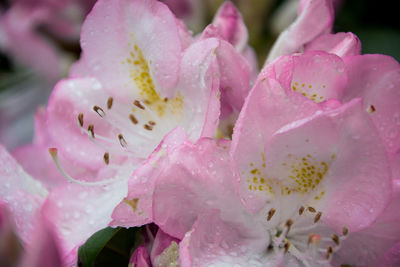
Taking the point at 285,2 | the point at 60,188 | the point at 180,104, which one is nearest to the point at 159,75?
the point at 180,104

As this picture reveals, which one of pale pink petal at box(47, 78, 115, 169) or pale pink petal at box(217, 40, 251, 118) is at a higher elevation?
pale pink petal at box(217, 40, 251, 118)

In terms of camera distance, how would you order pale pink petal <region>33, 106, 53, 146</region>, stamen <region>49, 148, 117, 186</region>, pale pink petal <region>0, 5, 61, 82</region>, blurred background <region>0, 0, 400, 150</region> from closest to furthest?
Result: stamen <region>49, 148, 117, 186</region> < pale pink petal <region>33, 106, 53, 146</region> < blurred background <region>0, 0, 400, 150</region> < pale pink petal <region>0, 5, 61, 82</region>

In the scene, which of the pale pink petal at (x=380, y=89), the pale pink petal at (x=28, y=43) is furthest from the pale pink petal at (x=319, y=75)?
the pale pink petal at (x=28, y=43)

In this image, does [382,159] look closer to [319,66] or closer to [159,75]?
[319,66]

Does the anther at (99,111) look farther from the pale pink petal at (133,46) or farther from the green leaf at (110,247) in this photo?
the green leaf at (110,247)

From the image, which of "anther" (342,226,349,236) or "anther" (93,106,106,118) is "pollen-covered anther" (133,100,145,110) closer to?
Result: "anther" (93,106,106,118)

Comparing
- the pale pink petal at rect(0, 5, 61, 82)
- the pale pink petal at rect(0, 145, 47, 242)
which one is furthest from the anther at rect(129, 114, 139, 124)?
the pale pink petal at rect(0, 5, 61, 82)

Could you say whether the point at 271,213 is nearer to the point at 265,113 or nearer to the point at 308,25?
the point at 265,113
